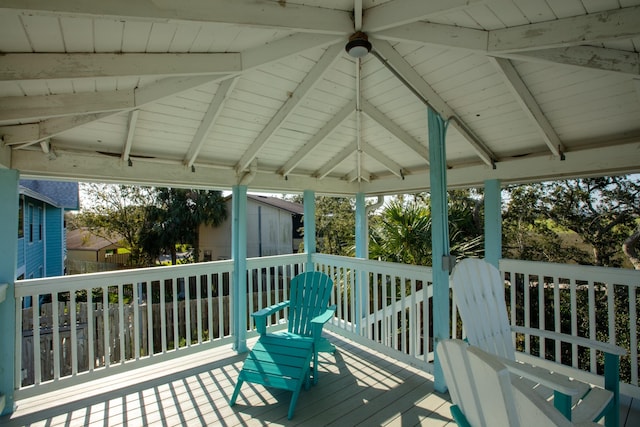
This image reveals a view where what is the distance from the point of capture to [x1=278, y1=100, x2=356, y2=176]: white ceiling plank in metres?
3.13

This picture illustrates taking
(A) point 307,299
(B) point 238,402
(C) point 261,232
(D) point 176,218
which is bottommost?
(B) point 238,402

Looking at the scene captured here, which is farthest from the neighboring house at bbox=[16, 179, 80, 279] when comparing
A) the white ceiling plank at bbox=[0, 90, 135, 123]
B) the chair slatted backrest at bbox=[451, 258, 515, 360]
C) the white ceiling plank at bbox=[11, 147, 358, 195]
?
the chair slatted backrest at bbox=[451, 258, 515, 360]

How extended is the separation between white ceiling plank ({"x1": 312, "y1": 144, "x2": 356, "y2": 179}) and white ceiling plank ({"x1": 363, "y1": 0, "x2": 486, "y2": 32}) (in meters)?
2.23

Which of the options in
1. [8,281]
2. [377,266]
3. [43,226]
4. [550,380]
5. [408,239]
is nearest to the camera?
[550,380]

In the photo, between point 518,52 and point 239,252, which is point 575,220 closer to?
point 518,52

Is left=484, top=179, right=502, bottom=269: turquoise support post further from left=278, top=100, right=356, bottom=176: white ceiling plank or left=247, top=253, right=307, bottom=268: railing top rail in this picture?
left=247, top=253, right=307, bottom=268: railing top rail

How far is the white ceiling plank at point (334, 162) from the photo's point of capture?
4027 millimetres

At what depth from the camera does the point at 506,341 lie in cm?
226

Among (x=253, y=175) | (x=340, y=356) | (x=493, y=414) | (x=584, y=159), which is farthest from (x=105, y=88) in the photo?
(x=584, y=159)

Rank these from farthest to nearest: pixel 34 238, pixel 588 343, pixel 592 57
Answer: pixel 34 238 < pixel 588 343 < pixel 592 57

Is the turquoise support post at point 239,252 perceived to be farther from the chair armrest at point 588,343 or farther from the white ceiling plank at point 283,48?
the chair armrest at point 588,343

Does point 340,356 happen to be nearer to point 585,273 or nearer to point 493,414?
point 585,273

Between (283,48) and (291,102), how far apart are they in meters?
0.79

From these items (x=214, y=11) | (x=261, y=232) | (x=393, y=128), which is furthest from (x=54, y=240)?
(x=214, y=11)
